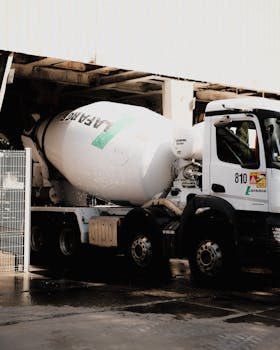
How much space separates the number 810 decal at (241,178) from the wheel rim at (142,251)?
7.13 feet

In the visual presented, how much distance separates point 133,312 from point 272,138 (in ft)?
11.7

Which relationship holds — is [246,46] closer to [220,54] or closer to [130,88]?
[220,54]

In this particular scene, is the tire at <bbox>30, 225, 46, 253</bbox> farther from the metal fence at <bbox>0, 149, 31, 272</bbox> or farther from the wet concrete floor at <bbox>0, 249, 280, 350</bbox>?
the metal fence at <bbox>0, 149, 31, 272</bbox>

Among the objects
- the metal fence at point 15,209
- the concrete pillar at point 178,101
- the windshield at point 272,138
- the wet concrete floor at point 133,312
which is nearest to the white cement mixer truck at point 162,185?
the windshield at point 272,138

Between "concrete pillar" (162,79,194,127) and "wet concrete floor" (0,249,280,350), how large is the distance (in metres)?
4.66

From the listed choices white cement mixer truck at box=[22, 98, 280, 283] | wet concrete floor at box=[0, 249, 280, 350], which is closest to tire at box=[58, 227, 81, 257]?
white cement mixer truck at box=[22, 98, 280, 283]

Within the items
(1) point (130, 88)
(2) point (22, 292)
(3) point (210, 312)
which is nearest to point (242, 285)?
(3) point (210, 312)

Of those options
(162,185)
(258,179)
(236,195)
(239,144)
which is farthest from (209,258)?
(162,185)

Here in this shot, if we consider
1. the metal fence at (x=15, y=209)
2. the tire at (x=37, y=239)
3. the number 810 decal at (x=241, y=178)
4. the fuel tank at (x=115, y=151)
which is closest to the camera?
the number 810 decal at (x=241, y=178)

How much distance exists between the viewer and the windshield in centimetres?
965

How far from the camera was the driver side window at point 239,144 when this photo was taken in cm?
988

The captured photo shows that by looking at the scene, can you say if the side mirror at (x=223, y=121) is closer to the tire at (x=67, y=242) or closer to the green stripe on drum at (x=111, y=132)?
the green stripe on drum at (x=111, y=132)

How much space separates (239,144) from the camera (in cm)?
1016

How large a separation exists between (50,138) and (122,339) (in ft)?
26.9
